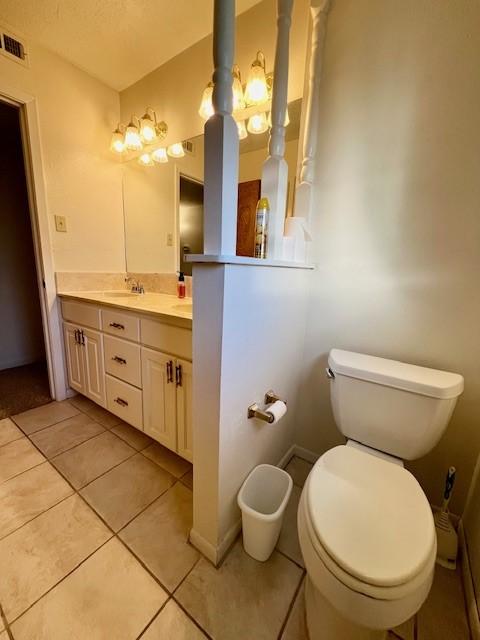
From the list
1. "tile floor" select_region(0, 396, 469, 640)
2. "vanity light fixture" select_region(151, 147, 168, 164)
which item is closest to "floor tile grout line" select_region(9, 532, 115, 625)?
"tile floor" select_region(0, 396, 469, 640)

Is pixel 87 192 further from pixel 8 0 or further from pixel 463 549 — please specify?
pixel 463 549

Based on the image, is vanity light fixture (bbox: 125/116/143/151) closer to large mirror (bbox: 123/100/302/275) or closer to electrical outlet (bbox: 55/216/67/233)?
large mirror (bbox: 123/100/302/275)

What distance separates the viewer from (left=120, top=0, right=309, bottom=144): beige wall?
1.21m

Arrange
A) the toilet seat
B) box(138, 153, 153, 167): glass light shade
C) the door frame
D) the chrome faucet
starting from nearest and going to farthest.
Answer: the toilet seat
the door frame
box(138, 153, 153, 167): glass light shade
the chrome faucet

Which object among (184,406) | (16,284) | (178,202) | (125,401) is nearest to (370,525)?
(184,406)

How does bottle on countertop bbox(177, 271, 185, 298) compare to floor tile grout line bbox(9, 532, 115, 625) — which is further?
bottle on countertop bbox(177, 271, 185, 298)

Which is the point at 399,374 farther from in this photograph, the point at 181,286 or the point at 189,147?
the point at 189,147

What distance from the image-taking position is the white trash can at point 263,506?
91 cm

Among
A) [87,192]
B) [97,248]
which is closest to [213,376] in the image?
[97,248]

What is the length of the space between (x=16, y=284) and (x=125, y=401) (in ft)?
6.63

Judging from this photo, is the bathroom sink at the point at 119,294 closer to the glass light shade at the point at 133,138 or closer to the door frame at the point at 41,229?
the door frame at the point at 41,229

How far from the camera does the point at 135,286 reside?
210 cm

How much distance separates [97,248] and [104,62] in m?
1.21

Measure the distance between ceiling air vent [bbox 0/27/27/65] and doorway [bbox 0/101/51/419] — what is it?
93 centimetres
